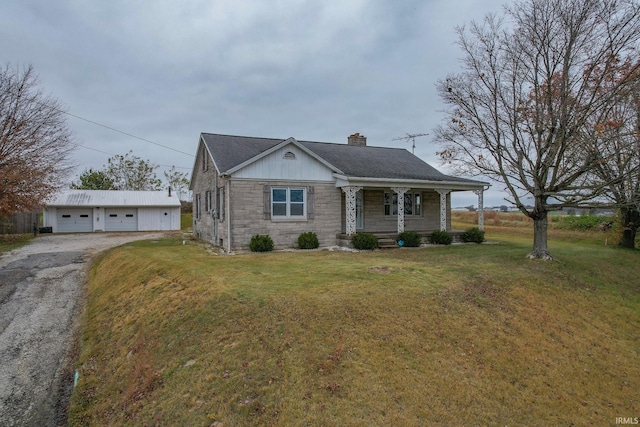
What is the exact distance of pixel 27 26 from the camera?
14977 millimetres

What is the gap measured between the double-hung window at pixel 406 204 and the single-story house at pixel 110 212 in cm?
2101

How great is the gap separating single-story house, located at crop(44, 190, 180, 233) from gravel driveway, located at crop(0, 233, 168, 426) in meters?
16.3

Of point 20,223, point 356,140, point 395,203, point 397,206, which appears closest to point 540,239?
point 397,206

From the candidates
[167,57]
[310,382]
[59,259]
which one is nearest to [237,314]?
[310,382]

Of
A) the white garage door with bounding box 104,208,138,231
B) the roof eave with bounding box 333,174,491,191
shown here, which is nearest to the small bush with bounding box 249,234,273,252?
the roof eave with bounding box 333,174,491,191

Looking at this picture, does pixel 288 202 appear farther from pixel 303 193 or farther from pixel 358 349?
pixel 358 349

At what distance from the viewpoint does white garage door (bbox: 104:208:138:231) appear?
29688 millimetres

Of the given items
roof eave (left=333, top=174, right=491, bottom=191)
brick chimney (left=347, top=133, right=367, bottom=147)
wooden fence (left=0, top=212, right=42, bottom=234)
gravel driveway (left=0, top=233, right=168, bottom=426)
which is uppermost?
brick chimney (left=347, top=133, right=367, bottom=147)

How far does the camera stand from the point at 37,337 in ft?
24.4

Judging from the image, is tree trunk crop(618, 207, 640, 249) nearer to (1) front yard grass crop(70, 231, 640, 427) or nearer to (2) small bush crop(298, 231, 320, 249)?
(1) front yard grass crop(70, 231, 640, 427)

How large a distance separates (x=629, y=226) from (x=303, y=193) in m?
15.1

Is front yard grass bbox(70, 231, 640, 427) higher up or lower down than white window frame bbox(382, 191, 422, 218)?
lower down

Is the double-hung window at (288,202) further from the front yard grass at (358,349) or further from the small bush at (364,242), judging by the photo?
the front yard grass at (358,349)

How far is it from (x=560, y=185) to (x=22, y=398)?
13.6m
